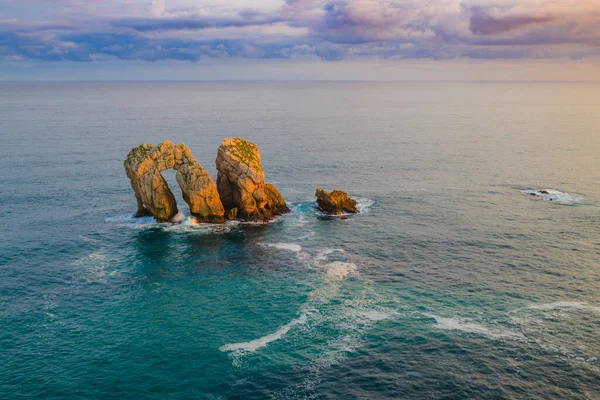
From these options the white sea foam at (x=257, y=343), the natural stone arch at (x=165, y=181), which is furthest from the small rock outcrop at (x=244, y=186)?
the white sea foam at (x=257, y=343)

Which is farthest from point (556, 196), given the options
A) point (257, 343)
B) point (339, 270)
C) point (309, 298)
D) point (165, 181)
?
point (257, 343)

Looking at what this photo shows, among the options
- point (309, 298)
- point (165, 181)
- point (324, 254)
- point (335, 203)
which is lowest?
point (309, 298)

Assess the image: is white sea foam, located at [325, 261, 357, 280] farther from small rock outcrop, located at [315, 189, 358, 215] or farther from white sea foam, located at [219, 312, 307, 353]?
small rock outcrop, located at [315, 189, 358, 215]

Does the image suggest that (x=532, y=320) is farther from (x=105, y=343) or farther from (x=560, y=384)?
(x=105, y=343)

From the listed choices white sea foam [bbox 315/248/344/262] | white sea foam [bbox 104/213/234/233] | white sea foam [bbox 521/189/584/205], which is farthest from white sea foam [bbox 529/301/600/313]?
white sea foam [bbox 104/213/234/233]

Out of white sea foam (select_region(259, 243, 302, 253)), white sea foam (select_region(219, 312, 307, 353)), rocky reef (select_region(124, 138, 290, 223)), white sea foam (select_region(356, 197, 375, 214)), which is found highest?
rocky reef (select_region(124, 138, 290, 223))

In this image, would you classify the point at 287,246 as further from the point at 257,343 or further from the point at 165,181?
the point at 257,343
